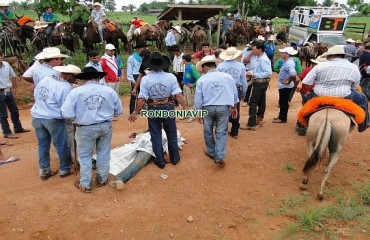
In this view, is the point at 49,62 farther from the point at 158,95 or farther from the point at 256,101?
the point at 256,101

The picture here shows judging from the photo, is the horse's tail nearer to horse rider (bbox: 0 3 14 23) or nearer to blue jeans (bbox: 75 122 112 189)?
blue jeans (bbox: 75 122 112 189)

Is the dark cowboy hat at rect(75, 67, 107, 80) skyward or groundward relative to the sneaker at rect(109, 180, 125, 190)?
skyward

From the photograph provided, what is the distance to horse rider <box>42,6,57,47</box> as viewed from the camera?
13.9m

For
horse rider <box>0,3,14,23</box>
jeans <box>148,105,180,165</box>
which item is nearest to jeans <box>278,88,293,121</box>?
jeans <box>148,105,180,165</box>

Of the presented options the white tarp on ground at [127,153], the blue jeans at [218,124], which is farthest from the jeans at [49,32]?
the blue jeans at [218,124]

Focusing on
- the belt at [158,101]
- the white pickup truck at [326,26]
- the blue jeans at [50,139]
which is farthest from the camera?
the white pickup truck at [326,26]

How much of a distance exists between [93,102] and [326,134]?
10.4 feet

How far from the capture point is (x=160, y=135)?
17.1 feet

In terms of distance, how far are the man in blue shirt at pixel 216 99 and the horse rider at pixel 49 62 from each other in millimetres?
2196

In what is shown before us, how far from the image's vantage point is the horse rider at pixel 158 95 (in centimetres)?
489

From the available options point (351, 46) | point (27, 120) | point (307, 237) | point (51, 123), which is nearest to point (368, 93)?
point (351, 46)

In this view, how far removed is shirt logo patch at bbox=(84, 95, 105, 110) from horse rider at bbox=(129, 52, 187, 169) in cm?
77

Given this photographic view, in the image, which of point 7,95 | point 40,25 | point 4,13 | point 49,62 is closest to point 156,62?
point 49,62

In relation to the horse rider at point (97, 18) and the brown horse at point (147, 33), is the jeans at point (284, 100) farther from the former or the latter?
the brown horse at point (147, 33)
